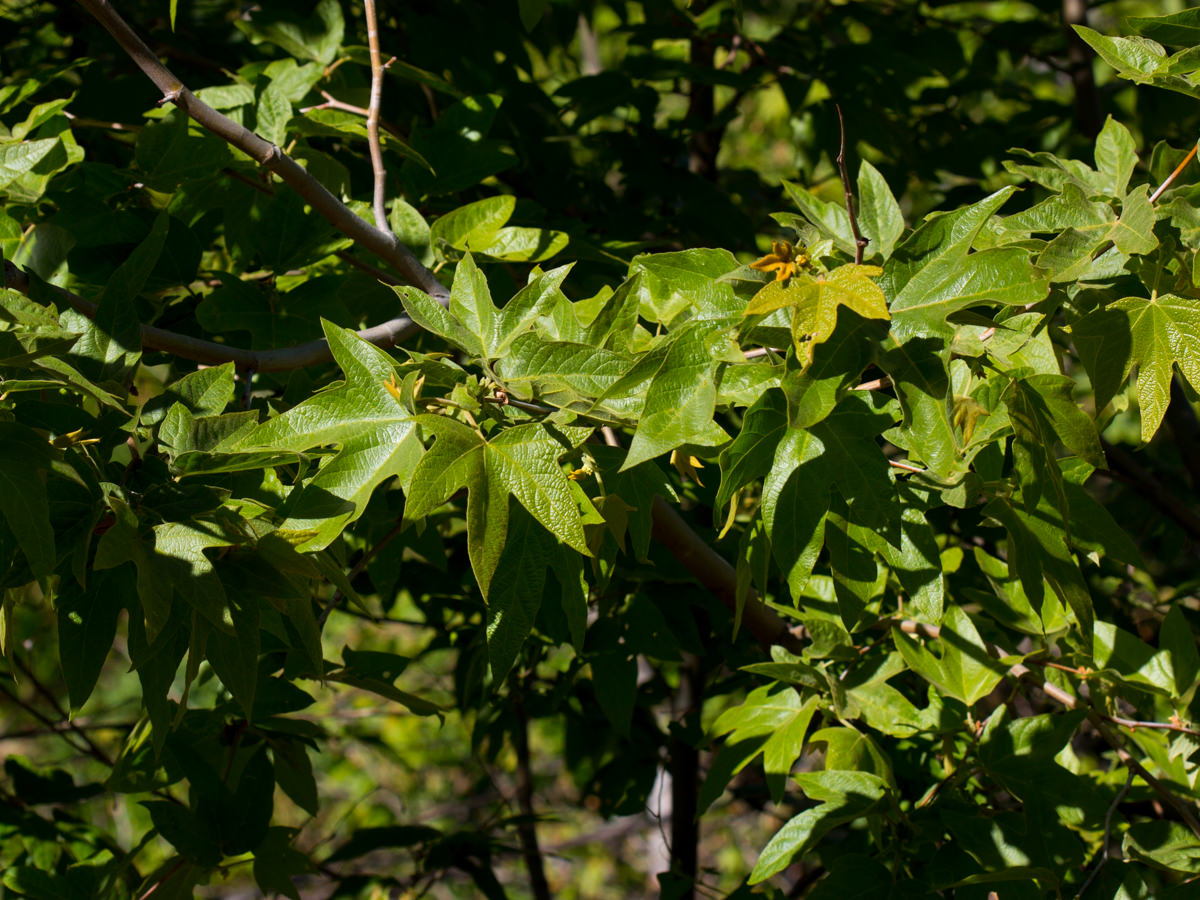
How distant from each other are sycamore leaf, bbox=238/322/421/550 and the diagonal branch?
243mm

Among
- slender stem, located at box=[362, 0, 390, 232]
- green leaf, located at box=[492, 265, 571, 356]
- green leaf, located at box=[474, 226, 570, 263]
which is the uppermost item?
slender stem, located at box=[362, 0, 390, 232]

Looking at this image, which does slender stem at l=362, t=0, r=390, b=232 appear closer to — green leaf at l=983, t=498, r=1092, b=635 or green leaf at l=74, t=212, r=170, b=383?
green leaf at l=74, t=212, r=170, b=383

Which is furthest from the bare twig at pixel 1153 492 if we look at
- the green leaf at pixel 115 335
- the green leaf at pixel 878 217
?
the green leaf at pixel 115 335

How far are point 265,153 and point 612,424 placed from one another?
51 cm

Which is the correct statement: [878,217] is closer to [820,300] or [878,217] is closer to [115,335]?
[820,300]

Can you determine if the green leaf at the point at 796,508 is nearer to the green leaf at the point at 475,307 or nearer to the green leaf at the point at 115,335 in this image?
the green leaf at the point at 475,307

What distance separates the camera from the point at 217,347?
116 cm

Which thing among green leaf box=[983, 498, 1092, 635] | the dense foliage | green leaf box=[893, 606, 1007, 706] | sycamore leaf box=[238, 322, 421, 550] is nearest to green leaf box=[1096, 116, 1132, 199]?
the dense foliage

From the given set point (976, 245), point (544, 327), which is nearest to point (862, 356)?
point (976, 245)

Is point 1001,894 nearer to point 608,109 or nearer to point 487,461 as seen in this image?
point 487,461

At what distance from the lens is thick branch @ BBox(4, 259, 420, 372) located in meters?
1.13

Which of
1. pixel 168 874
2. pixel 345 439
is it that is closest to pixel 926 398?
pixel 345 439

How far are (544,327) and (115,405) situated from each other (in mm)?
437

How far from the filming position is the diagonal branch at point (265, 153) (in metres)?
1.06
